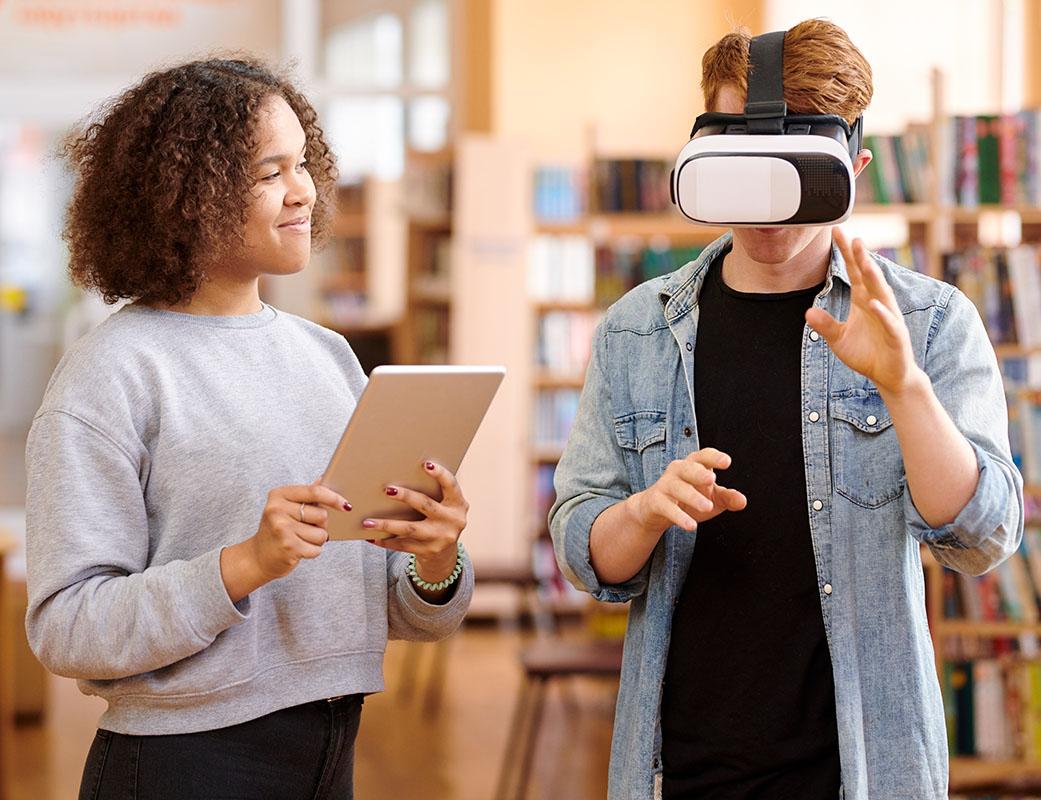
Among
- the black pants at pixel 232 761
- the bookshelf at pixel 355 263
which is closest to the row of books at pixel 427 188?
the bookshelf at pixel 355 263

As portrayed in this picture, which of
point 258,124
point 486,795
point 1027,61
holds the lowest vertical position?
point 486,795

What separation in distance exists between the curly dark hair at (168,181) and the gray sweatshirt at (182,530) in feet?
0.18

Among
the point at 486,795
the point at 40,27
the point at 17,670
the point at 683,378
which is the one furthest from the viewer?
the point at 40,27

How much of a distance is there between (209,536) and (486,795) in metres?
2.82

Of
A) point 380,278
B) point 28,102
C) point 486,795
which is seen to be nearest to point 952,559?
point 486,795

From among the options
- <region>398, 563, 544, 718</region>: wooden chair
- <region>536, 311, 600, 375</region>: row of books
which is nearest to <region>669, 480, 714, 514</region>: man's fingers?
<region>398, 563, 544, 718</region>: wooden chair

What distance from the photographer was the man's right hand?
128cm

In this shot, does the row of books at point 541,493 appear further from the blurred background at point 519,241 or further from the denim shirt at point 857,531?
the denim shirt at point 857,531

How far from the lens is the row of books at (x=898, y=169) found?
12.8 feet

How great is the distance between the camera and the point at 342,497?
138 cm

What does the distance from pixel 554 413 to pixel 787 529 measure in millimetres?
5173

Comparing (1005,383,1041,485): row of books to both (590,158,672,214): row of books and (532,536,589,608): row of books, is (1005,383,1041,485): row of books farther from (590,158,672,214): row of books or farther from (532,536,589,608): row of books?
(532,536,589,608): row of books

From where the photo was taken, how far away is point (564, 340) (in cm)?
659

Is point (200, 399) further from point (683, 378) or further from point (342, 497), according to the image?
point (683, 378)
